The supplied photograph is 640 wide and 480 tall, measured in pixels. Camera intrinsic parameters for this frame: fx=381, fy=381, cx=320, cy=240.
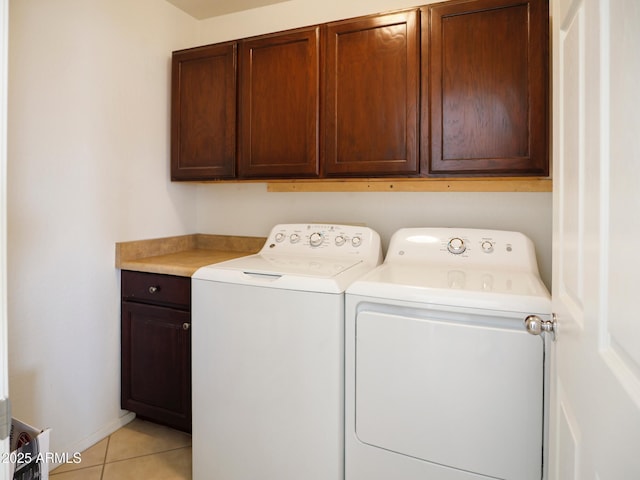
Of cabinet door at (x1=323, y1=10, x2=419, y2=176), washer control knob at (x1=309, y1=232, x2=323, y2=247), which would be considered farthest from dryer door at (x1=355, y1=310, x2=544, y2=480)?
cabinet door at (x1=323, y1=10, x2=419, y2=176)

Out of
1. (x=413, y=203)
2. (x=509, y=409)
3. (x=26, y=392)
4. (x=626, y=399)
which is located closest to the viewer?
(x=626, y=399)

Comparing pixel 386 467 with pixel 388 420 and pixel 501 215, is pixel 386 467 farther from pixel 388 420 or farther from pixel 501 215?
pixel 501 215

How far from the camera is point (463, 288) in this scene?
1.30m

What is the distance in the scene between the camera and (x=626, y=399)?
17.0 inches

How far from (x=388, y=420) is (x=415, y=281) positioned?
503 millimetres

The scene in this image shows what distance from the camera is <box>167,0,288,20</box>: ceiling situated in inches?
90.6

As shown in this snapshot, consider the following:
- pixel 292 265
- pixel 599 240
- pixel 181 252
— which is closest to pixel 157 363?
pixel 181 252

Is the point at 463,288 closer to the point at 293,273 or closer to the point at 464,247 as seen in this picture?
the point at 464,247

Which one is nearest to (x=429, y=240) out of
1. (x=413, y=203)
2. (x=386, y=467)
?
(x=413, y=203)

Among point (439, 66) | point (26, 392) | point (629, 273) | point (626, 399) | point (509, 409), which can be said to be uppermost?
point (439, 66)

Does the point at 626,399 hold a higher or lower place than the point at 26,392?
higher

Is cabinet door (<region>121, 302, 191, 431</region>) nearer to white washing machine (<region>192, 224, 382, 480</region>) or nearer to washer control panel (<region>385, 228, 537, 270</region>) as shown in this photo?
white washing machine (<region>192, 224, 382, 480</region>)

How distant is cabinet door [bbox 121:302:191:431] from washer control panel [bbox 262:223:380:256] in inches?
24.2

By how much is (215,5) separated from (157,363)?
212 centimetres
